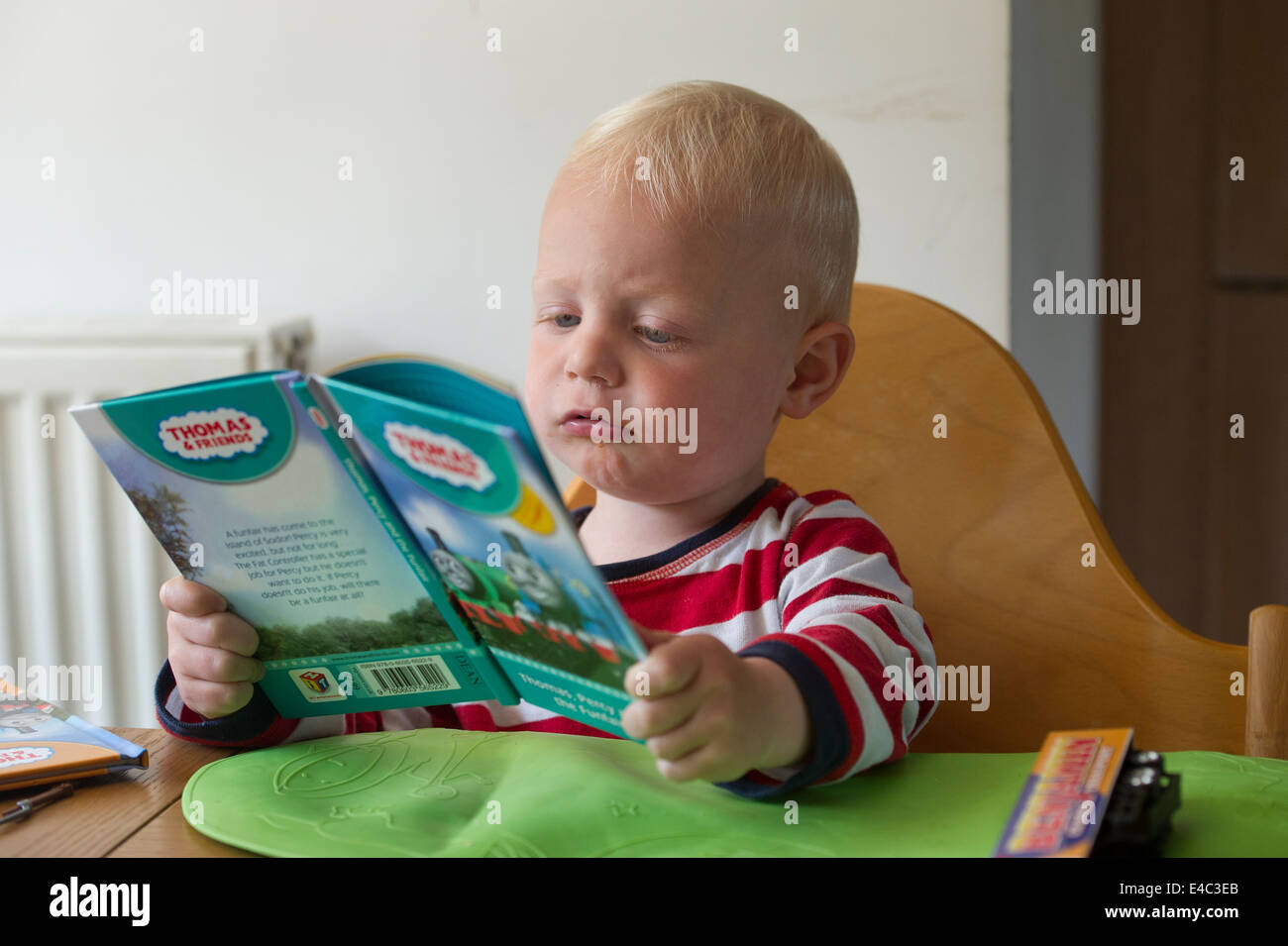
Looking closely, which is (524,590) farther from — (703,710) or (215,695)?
(215,695)

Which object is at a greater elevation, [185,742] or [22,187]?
[22,187]

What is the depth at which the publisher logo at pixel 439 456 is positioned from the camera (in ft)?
1.43

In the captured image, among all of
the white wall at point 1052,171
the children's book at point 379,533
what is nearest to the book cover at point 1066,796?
the children's book at point 379,533

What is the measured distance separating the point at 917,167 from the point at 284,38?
74 cm

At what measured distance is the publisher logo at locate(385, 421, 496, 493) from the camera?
435 millimetres

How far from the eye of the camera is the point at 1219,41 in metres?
1.69

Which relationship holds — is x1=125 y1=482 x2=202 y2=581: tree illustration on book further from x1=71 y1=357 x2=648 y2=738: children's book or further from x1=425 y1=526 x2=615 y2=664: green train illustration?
x1=425 y1=526 x2=615 y2=664: green train illustration

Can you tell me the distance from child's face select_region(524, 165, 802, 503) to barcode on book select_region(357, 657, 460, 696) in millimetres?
166

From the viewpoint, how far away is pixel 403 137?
1.36 metres

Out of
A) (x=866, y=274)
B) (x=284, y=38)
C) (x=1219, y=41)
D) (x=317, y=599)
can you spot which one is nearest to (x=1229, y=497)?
(x=1219, y=41)

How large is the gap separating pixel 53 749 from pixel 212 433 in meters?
0.20

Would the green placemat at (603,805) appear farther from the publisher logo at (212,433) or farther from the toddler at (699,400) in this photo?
the publisher logo at (212,433)
